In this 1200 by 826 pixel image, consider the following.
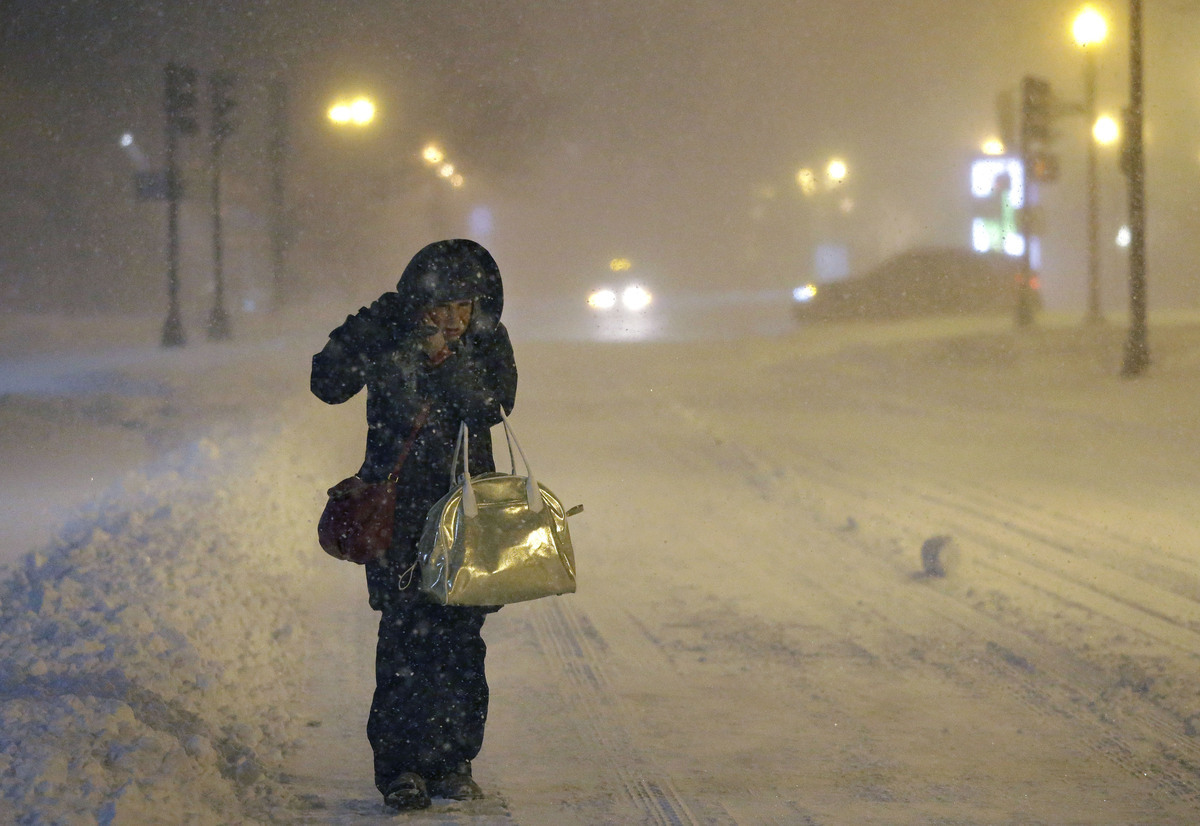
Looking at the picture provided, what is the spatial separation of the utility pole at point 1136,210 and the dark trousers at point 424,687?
17192mm

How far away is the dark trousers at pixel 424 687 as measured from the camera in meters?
3.93

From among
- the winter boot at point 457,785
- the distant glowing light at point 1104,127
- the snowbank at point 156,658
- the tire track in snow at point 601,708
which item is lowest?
the tire track in snow at point 601,708

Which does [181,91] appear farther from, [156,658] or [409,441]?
[409,441]

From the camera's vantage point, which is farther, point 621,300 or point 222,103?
point 621,300

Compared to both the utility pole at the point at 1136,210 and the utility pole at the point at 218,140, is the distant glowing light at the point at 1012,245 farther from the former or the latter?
the utility pole at the point at 218,140

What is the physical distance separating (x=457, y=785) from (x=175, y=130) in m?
25.9

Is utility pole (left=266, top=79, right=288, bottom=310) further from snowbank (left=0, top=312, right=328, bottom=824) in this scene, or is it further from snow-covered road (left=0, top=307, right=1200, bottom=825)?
snowbank (left=0, top=312, right=328, bottom=824)

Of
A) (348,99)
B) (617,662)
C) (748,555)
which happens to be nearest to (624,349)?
(348,99)

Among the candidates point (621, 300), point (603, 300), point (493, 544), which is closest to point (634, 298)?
point (621, 300)

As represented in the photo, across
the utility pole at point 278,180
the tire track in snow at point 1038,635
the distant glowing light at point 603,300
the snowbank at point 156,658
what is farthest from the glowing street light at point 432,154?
the snowbank at point 156,658

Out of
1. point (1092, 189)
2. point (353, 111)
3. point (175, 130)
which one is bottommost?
point (1092, 189)

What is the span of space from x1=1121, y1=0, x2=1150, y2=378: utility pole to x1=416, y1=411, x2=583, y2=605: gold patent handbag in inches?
676

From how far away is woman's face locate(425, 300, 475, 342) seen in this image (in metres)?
3.81

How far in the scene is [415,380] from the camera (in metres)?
3.84
